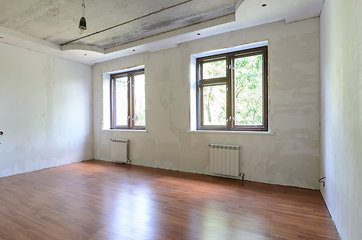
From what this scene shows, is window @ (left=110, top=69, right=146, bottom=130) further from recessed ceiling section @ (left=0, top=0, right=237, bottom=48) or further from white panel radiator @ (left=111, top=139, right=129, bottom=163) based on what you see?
recessed ceiling section @ (left=0, top=0, right=237, bottom=48)

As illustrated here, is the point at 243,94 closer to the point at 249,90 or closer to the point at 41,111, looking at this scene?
the point at 249,90

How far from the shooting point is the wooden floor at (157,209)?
2240 mm

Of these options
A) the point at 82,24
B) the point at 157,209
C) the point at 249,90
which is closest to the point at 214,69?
the point at 249,90

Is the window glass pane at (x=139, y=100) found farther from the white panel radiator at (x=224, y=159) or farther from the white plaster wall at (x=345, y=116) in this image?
the white plaster wall at (x=345, y=116)

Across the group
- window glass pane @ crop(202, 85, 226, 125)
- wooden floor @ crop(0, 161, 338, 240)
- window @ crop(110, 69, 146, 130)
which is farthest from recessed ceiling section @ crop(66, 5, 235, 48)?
wooden floor @ crop(0, 161, 338, 240)

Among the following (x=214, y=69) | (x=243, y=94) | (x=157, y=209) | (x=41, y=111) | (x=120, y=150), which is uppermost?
(x=214, y=69)

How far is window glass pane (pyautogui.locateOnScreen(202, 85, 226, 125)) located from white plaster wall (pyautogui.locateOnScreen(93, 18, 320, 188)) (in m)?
0.41

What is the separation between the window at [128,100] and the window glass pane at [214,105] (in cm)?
193

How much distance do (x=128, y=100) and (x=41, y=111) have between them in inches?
88.4

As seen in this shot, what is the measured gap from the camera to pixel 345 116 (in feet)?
6.35

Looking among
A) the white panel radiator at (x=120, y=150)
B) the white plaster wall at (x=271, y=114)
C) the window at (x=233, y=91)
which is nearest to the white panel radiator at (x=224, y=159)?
the white plaster wall at (x=271, y=114)

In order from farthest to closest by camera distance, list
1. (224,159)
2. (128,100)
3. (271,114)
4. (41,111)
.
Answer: (128,100)
(41,111)
(224,159)
(271,114)

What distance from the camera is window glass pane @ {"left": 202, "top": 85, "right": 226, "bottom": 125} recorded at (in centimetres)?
464

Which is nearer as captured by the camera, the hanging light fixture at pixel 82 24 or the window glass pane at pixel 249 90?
the hanging light fixture at pixel 82 24
